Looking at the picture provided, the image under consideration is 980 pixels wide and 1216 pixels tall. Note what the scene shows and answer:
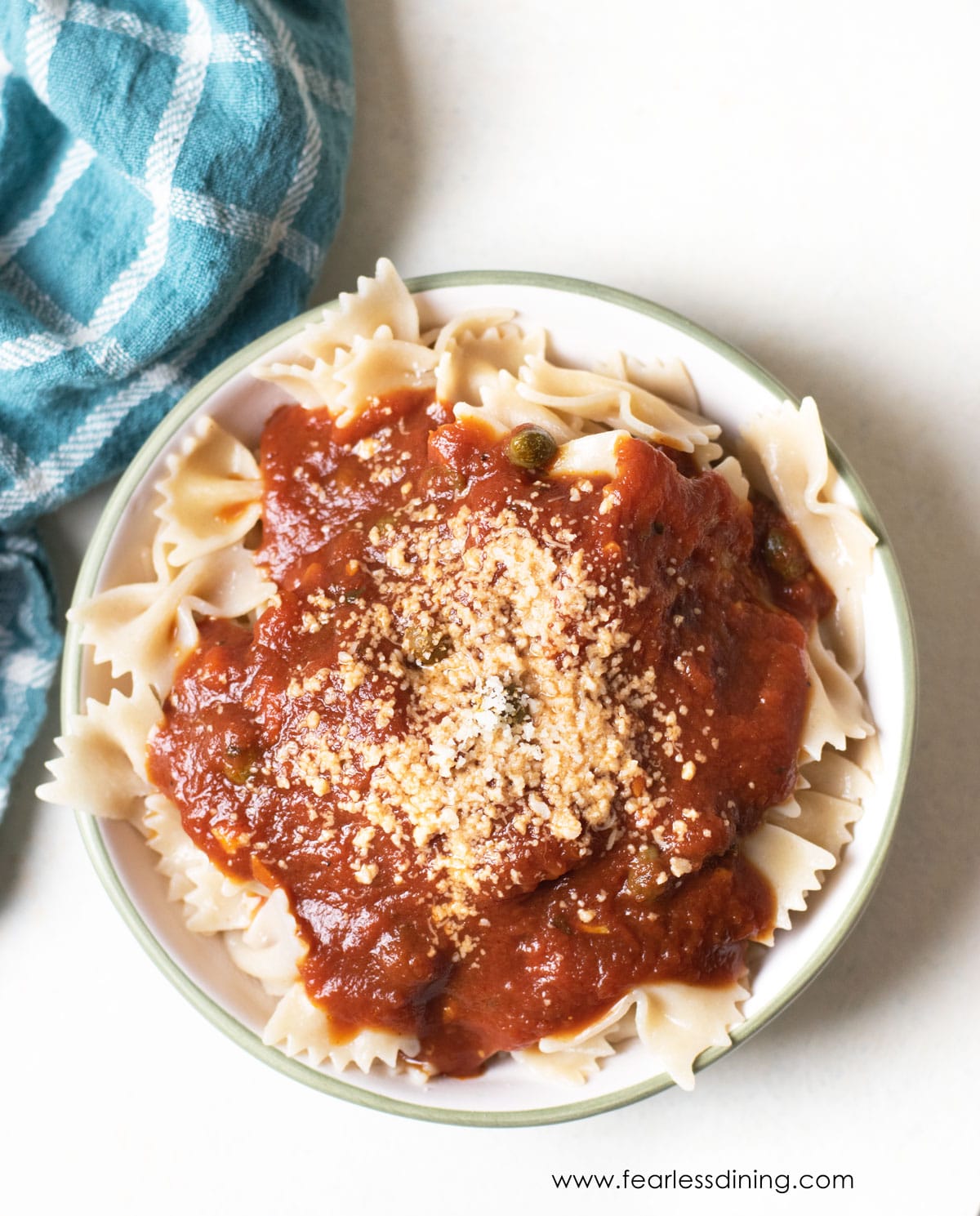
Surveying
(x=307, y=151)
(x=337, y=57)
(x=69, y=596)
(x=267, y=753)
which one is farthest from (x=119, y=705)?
(x=337, y=57)

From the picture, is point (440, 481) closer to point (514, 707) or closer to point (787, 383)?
point (514, 707)

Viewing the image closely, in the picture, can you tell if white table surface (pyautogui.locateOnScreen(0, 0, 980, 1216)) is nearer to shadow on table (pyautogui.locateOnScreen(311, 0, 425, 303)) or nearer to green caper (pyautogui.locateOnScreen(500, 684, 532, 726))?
shadow on table (pyautogui.locateOnScreen(311, 0, 425, 303))

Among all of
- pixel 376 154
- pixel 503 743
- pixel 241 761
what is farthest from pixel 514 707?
pixel 376 154

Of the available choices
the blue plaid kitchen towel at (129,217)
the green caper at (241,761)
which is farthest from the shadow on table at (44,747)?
the green caper at (241,761)

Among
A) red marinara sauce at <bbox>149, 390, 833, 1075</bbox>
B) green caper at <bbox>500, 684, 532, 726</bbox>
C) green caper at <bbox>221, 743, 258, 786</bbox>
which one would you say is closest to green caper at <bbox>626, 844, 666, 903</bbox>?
red marinara sauce at <bbox>149, 390, 833, 1075</bbox>

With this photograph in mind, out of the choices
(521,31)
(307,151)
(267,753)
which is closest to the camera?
(267,753)

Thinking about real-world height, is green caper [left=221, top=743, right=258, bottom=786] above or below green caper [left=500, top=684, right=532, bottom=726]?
below

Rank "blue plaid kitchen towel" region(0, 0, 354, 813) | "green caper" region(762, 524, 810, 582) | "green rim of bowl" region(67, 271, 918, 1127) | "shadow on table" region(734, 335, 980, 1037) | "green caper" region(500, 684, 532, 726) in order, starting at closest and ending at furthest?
"green caper" region(500, 684, 532, 726)
"green rim of bowl" region(67, 271, 918, 1127)
"green caper" region(762, 524, 810, 582)
"blue plaid kitchen towel" region(0, 0, 354, 813)
"shadow on table" region(734, 335, 980, 1037)

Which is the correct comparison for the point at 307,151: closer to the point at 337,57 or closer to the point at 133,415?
the point at 337,57
